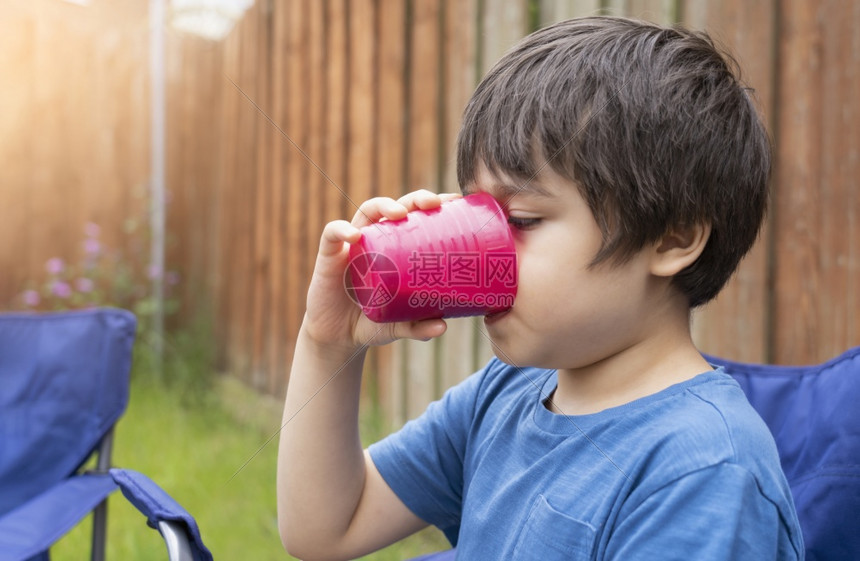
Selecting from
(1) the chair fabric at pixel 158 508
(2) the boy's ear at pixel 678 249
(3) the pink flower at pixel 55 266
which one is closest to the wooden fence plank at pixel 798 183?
(2) the boy's ear at pixel 678 249

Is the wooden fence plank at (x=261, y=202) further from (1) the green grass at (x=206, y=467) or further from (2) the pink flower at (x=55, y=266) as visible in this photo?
(2) the pink flower at (x=55, y=266)

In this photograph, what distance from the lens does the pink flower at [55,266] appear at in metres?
4.71

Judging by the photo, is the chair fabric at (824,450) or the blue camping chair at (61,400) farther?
the blue camping chair at (61,400)

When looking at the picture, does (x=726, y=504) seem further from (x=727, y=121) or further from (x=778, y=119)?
(x=778, y=119)

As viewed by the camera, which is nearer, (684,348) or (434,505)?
(684,348)

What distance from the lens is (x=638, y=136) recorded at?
0.97 metres

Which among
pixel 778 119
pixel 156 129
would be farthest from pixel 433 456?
pixel 156 129

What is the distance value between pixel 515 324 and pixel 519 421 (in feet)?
0.61

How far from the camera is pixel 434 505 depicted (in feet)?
4.23

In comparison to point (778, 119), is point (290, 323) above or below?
below

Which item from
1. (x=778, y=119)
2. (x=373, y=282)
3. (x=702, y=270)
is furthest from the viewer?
(x=778, y=119)

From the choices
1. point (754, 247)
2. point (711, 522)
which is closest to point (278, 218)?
point (754, 247)

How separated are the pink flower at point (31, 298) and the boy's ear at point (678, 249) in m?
4.39

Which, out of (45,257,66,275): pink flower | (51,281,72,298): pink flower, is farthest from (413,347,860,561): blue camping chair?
(45,257,66,275): pink flower
